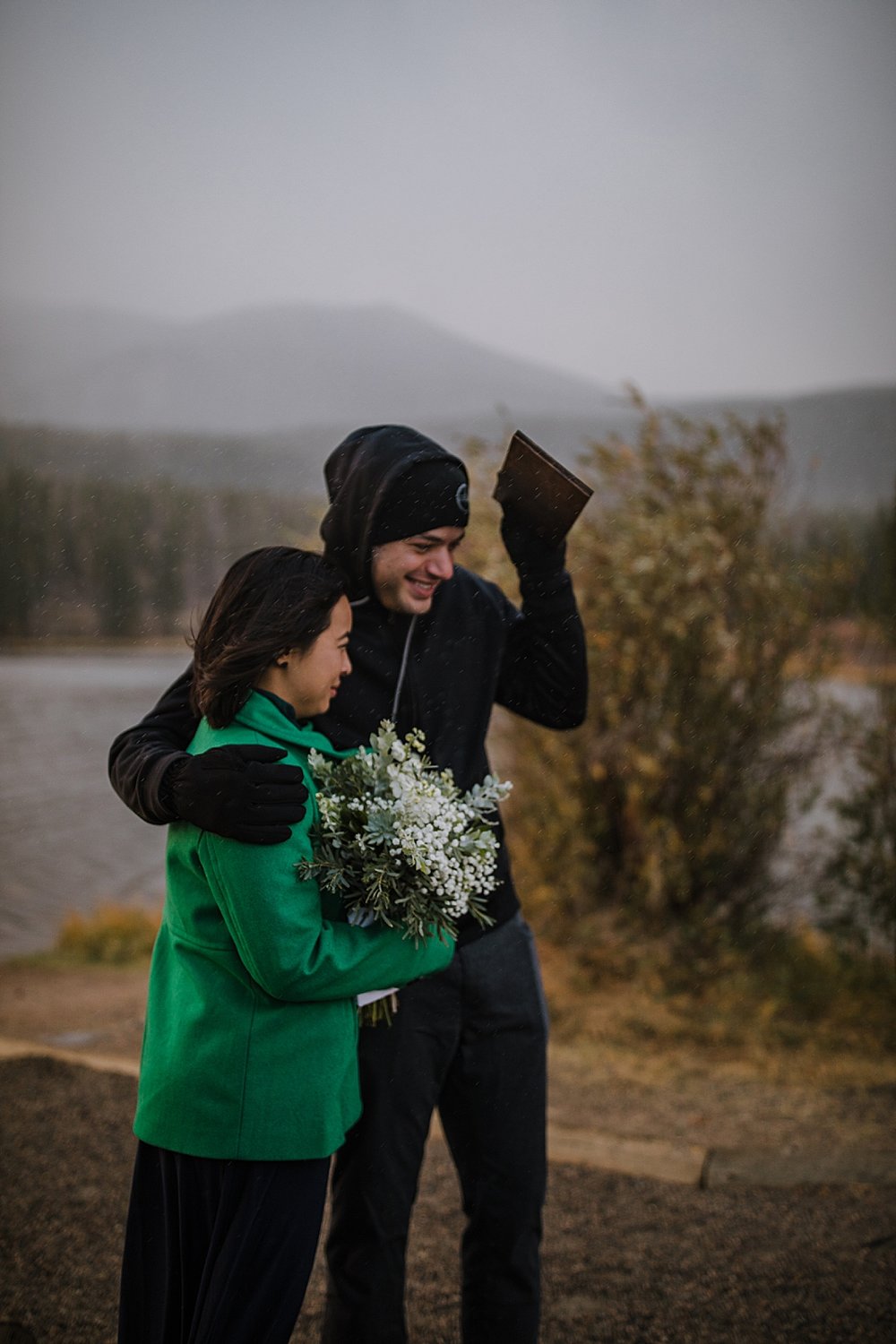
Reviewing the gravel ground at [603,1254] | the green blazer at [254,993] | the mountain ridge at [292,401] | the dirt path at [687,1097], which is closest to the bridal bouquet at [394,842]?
the green blazer at [254,993]

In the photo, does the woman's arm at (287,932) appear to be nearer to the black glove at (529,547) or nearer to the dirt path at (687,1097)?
the black glove at (529,547)

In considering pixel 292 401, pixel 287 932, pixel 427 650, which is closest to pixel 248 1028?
pixel 287 932

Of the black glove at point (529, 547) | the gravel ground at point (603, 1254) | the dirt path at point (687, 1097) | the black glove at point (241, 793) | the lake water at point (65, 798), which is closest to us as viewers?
the black glove at point (241, 793)

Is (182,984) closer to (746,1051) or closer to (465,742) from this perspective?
(465,742)

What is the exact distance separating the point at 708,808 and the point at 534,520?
301 centimetres

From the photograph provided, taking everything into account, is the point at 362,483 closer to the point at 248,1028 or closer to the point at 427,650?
the point at 427,650

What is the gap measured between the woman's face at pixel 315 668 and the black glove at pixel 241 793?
0.12 meters

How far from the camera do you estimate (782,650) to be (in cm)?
487

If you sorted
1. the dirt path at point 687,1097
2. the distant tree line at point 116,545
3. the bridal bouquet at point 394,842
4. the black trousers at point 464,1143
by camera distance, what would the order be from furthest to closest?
the distant tree line at point 116,545, the dirt path at point 687,1097, the black trousers at point 464,1143, the bridal bouquet at point 394,842

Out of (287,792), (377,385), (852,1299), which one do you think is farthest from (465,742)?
(377,385)

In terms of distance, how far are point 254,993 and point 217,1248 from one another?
0.38 meters

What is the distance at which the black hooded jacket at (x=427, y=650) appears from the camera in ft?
6.90

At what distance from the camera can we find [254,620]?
5.85 feet

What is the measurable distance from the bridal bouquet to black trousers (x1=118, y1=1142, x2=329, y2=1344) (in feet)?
1.38
